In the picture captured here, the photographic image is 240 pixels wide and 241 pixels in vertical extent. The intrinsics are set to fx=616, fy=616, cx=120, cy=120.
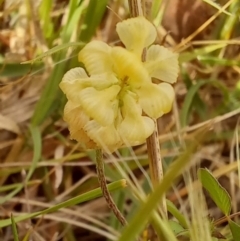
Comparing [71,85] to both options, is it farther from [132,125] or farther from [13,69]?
[13,69]

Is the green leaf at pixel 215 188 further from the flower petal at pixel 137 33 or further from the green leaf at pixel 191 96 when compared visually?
the green leaf at pixel 191 96

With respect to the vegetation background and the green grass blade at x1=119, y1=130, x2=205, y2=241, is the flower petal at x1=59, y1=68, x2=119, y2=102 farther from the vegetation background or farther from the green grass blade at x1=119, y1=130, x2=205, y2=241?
the vegetation background

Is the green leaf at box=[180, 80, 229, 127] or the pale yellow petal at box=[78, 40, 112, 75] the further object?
the green leaf at box=[180, 80, 229, 127]

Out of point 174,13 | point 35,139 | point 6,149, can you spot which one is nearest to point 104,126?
point 35,139

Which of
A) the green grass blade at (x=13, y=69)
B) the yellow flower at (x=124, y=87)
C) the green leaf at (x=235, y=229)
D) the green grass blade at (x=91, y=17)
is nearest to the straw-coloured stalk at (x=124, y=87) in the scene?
the yellow flower at (x=124, y=87)

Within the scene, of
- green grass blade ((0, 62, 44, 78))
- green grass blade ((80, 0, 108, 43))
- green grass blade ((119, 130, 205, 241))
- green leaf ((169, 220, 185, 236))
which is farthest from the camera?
green grass blade ((0, 62, 44, 78))

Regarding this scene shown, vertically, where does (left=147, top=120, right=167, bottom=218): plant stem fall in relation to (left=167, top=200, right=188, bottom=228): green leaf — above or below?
above

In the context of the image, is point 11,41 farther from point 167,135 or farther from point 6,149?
point 167,135

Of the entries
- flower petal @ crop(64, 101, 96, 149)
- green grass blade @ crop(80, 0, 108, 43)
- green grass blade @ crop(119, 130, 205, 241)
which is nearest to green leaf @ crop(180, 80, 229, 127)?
green grass blade @ crop(80, 0, 108, 43)
